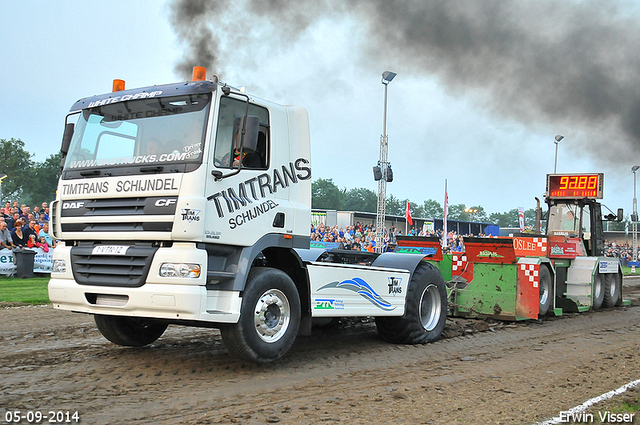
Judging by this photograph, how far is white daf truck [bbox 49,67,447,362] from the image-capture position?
17.2 ft

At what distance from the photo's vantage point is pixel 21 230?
47.6ft

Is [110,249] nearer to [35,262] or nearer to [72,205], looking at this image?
[72,205]

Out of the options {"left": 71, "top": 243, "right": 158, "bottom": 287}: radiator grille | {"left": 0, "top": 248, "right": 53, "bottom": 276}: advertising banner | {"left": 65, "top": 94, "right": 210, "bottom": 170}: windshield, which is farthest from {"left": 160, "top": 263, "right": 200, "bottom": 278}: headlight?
{"left": 0, "top": 248, "right": 53, "bottom": 276}: advertising banner

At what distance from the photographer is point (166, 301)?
5.14 meters

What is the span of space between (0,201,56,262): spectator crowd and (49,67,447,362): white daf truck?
8933 millimetres

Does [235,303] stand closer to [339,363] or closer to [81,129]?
[339,363]

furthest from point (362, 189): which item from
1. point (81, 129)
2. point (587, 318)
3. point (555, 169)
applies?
point (81, 129)

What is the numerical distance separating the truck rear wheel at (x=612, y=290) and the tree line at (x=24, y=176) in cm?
4987

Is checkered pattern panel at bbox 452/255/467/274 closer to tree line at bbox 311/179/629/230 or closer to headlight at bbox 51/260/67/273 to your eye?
headlight at bbox 51/260/67/273

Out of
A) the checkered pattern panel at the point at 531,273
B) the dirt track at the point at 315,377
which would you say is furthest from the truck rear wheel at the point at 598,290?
the dirt track at the point at 315,377

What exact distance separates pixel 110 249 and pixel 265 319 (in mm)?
1674

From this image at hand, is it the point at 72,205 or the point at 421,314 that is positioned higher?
the point at 72,205

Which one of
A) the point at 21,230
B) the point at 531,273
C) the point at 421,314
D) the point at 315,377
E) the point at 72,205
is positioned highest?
the point at 72,205

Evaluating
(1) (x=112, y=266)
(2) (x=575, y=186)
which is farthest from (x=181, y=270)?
Answer: (2) (x=575, y=186)
